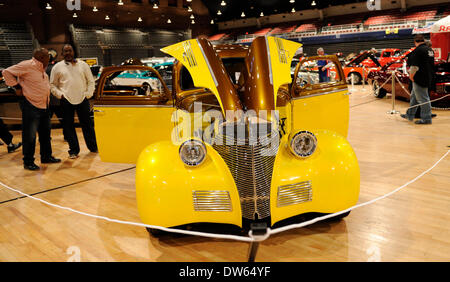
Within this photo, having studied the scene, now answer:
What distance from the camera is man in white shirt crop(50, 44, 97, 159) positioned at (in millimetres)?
5320

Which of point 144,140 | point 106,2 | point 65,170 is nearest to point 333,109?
point 144,140

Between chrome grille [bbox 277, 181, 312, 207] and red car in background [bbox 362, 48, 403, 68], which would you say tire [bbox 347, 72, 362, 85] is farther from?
chrome grille [bbox 277, 181, 312, 207]

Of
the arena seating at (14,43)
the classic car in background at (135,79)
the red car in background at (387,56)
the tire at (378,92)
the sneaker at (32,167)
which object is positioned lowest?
the sneaker at (32,167)

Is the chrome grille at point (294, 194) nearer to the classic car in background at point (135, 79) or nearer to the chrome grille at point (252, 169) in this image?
the chrome grille at point (252, 169)

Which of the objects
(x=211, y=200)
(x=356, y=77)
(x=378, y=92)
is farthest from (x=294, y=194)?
(x=356, y=77)

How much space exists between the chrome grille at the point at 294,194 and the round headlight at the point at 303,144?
9.6 inches

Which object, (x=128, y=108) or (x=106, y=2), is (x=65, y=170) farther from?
(x=106, y=2)

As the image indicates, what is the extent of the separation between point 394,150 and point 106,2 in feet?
72.1

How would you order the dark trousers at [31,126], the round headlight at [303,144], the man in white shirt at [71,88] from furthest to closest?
the man in white shirt at [71,88] → the dark trousers at [31,126] → the round headlight at [303,144]

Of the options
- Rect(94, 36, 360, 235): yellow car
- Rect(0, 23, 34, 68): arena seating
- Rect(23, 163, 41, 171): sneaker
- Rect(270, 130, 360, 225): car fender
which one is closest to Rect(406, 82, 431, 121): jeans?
Rect(94, 36, 360, 235): yellow car

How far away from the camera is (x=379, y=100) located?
34.8 ft

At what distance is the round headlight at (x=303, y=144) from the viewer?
271 cm

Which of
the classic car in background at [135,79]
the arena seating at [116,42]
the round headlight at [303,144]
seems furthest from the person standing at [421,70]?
the arena seating at [116,42]

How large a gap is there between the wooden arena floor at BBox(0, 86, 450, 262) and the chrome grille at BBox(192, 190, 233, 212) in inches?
14.7
